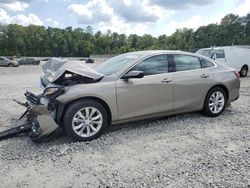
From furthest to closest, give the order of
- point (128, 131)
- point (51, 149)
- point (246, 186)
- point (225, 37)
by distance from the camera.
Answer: point (225, 37) < point (128, 131) < point (51, 149) < point (246, 186)

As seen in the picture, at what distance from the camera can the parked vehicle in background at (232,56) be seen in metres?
15.1

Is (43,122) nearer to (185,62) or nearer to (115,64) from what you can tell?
(115,64)

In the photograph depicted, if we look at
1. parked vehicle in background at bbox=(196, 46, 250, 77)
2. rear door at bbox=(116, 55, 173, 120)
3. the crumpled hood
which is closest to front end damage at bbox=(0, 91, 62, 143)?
the crumpled hood

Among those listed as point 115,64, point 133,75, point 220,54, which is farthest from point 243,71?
point 133,75

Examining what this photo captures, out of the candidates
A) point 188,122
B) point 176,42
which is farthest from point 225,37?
point 188,122

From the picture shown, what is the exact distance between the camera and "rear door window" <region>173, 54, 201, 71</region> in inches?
238

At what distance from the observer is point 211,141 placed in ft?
16.4

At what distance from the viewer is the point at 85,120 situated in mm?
5031

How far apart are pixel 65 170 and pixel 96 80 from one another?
177 cm

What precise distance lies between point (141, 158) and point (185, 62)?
2639 millimetres

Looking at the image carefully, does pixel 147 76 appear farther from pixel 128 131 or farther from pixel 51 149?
pixel 51 149

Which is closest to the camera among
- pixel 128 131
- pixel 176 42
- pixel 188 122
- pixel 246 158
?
pixel 246 158

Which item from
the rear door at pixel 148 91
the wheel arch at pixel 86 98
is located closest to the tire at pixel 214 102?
the rear door at pixel 148 91

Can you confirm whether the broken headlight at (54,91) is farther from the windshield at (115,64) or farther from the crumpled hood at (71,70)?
the windshield at (115,64)
